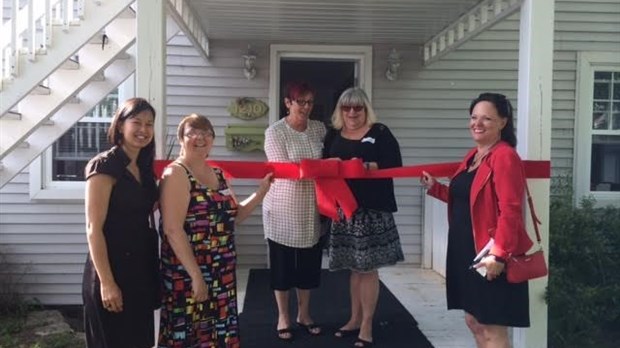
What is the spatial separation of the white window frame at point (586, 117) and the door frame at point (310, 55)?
2.08 meters

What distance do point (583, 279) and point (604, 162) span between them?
219 cm

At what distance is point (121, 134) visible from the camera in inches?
90.0

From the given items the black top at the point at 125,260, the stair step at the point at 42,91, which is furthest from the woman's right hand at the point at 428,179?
the stair step at the point at 42,91

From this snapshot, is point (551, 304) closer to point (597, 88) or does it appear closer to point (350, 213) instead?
point (350, 213)

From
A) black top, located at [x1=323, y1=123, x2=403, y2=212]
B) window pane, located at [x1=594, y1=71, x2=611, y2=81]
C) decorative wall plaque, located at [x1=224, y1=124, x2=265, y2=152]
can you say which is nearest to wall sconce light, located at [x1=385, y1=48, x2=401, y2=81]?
decorative wall plaque, located at [x1=224, y1=124, x2=265, y2=152]

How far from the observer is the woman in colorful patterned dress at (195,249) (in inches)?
90.6

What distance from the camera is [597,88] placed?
5801 millimetres

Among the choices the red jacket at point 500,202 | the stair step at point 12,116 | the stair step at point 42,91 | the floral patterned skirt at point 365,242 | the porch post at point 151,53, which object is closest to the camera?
the red jacket at point 500,202

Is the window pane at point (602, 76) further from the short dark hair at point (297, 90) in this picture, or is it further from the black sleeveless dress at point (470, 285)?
the black sleeveless dress at point (470, 285)

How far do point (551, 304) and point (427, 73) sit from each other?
2804mm

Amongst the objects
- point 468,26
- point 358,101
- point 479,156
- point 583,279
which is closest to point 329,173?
point 358,101

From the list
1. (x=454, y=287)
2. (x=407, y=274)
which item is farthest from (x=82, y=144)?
(x=454, y=287)

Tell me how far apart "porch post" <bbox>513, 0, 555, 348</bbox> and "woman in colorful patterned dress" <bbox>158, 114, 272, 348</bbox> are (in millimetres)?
1642

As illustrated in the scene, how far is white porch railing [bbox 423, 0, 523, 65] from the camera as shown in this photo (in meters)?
3.67
